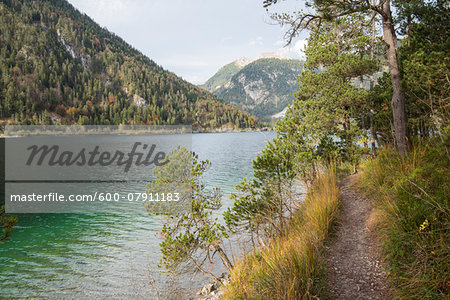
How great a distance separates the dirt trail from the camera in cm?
328

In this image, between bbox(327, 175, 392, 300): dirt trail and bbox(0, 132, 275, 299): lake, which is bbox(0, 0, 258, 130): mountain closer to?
bbox(0, 132, 275, 299): lake

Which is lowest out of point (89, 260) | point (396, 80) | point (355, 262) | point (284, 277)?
point (89, 260)

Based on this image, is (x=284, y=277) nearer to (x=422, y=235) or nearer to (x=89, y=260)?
(x=422, y=235)

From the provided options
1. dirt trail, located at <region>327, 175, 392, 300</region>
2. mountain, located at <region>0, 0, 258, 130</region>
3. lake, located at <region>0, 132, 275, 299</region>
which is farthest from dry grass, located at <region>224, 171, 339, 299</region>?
mountain, located at <region>0, 0, 258, 130</region>

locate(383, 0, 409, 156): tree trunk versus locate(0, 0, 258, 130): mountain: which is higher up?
locate(0, 0, 258, 130): mountain

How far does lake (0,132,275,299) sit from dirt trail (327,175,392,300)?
2.61 meters

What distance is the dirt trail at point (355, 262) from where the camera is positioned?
10.7 feet

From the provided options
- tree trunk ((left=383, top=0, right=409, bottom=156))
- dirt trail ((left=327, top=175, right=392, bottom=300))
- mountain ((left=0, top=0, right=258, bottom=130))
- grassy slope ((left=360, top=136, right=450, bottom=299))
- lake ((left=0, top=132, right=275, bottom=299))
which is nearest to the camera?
grassy slope ((left=360, top=136, right=450, bottom=299))

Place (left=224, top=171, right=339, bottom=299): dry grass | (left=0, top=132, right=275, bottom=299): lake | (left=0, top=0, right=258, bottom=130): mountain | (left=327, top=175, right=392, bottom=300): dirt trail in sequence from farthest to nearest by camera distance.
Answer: (left=0, top=0, right=258, bottom=130): mountain
(left=0, top=132, right=275, bottom=299): lake
(left=327, top=175, right=392, bottom=300): dirt trail
(left=224, top=171, right=339, bottom=299): dry grass

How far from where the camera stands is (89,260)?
10383mm

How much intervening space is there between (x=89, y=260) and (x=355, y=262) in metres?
10.5

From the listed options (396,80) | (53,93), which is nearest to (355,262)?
(396,80)

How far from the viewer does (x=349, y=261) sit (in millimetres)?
4043

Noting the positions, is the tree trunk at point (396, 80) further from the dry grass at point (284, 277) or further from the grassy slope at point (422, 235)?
the dry grass at point (284, 277)
